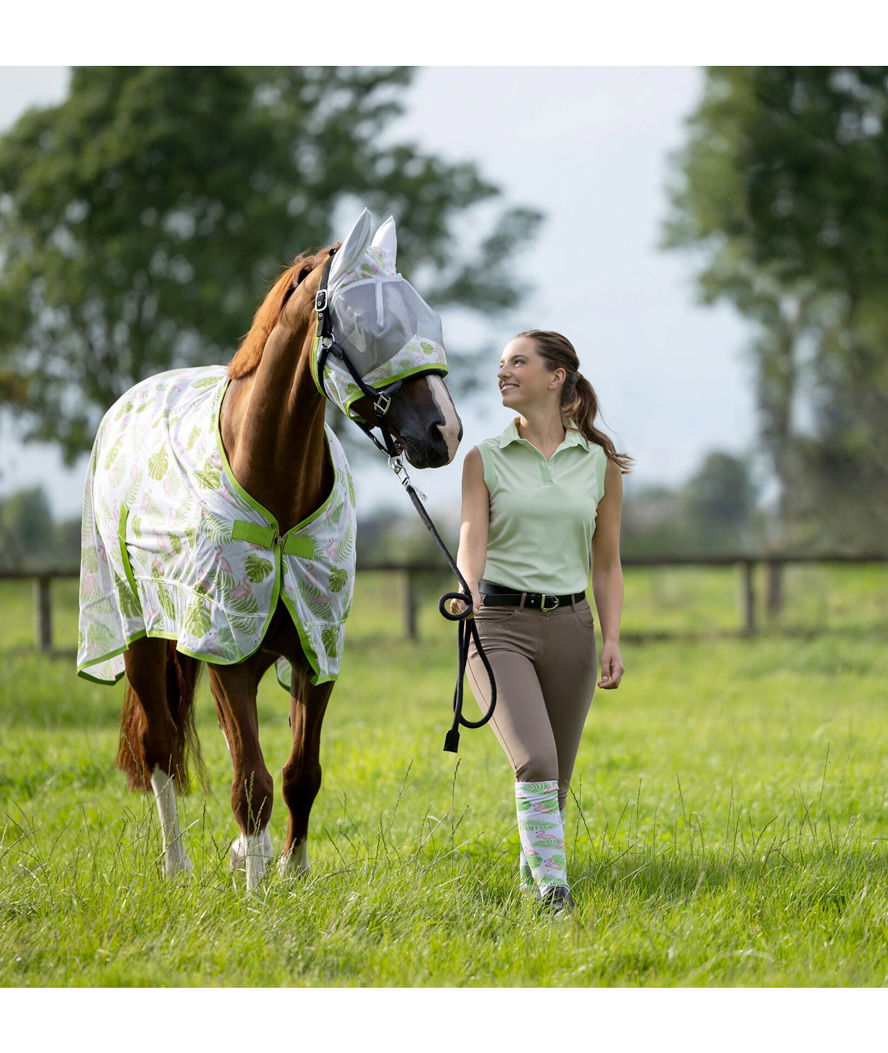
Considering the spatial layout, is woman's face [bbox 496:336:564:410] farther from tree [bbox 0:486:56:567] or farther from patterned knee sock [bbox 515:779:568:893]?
tree [bbox 0:486:56:567]

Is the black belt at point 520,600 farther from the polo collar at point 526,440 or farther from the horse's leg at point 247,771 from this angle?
the horse's leg at point 247,771

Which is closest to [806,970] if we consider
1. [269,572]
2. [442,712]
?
[269,572]

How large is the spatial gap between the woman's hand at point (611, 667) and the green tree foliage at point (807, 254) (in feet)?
47.4

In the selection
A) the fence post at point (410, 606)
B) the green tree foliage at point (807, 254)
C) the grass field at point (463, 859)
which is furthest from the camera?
the green tree foliage at point (807, 254)

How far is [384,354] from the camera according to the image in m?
3.05

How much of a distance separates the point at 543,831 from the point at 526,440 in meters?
1.19

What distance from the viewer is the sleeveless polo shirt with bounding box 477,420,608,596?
11.2 feet

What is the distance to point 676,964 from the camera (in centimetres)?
292

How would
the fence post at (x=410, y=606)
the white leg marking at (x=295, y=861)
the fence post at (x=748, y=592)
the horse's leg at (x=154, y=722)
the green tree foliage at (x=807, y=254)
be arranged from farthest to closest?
the green tree foliage at (x=807, y=254)
the fence post at (x=748, y=592)
the fence post at (x=410, y=606)
the horse's leg at (x=154, y=722)
the white leg marking at (x=295, y=861)

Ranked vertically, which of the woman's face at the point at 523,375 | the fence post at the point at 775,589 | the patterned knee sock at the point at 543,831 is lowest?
the fence post at the point at 775,589

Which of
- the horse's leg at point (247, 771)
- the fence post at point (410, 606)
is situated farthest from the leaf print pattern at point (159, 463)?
the fence post at point (410, 606)

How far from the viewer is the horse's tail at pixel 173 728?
438 centimetres

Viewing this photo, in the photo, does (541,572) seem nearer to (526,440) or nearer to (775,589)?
(526,440)

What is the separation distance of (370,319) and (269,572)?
A: 2.86ft
